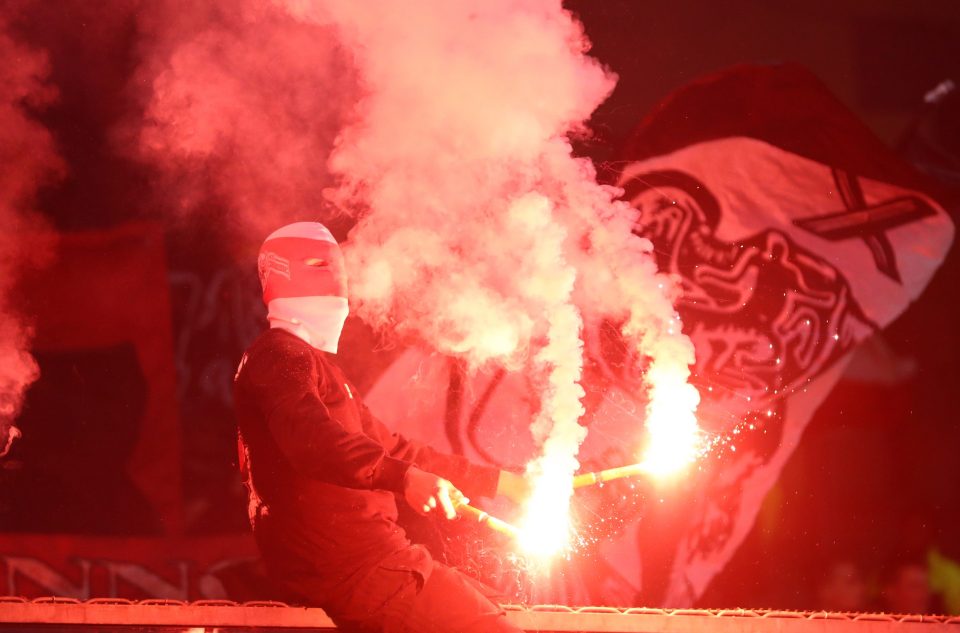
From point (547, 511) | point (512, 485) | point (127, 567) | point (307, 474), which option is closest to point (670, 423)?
point (547, 511)

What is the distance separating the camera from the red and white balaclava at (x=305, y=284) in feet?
9.42

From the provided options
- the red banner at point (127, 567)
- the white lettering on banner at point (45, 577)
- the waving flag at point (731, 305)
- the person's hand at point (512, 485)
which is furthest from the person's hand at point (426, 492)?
the white lettering on banner at point (45, 577)

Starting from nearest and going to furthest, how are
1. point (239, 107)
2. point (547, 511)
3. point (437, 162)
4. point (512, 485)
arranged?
point (512, 485) → point (547, 511) → point (437, 162) → point (239, 107)

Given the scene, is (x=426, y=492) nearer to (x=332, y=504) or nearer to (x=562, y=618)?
(x=332, y=504)

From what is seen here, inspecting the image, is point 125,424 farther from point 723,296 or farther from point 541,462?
point 723,296

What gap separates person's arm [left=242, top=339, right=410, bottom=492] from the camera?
2.43 meters

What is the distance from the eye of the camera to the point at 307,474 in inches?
97.2

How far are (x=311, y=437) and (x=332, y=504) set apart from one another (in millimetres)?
277

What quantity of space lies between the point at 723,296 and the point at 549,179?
3.44 feet

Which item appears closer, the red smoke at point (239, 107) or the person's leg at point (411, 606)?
the person's leg at point (411, 606)

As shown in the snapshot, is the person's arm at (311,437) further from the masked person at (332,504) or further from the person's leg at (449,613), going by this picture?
the person's leg at (449,613)

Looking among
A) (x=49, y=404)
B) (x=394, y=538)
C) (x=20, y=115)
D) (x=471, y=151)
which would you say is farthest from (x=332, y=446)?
(x=20, y=115)

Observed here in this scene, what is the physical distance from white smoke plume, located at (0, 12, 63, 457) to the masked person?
2.02 meters

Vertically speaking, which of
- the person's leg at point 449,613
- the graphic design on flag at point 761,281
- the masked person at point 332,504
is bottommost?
the person's leg at point 449,613
